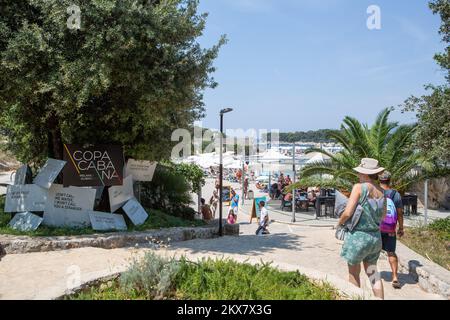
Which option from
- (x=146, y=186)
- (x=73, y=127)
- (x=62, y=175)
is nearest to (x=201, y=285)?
(x=62, y=175)

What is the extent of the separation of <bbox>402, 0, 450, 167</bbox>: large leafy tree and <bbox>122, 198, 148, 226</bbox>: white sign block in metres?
6.55

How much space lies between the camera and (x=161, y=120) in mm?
9586

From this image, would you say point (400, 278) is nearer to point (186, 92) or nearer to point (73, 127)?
point (186, 92)

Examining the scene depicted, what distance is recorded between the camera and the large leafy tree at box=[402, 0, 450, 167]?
24.8 feet

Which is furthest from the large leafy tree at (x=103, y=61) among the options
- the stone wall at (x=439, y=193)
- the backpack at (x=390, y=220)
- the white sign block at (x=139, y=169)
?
the stone wall at (x=439, y=193)

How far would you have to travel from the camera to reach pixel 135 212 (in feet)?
34.4

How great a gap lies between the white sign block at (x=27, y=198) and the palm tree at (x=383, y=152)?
746 centimetres

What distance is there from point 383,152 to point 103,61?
309 inches

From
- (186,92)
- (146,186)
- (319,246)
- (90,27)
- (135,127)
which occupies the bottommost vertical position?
(319,246)

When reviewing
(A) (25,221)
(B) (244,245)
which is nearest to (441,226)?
(B) (244,245)

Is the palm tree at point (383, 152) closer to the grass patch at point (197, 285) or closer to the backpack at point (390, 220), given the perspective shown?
the backpack at point (390, 220)

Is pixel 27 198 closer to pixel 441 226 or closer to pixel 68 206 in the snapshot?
pixel 68 206
